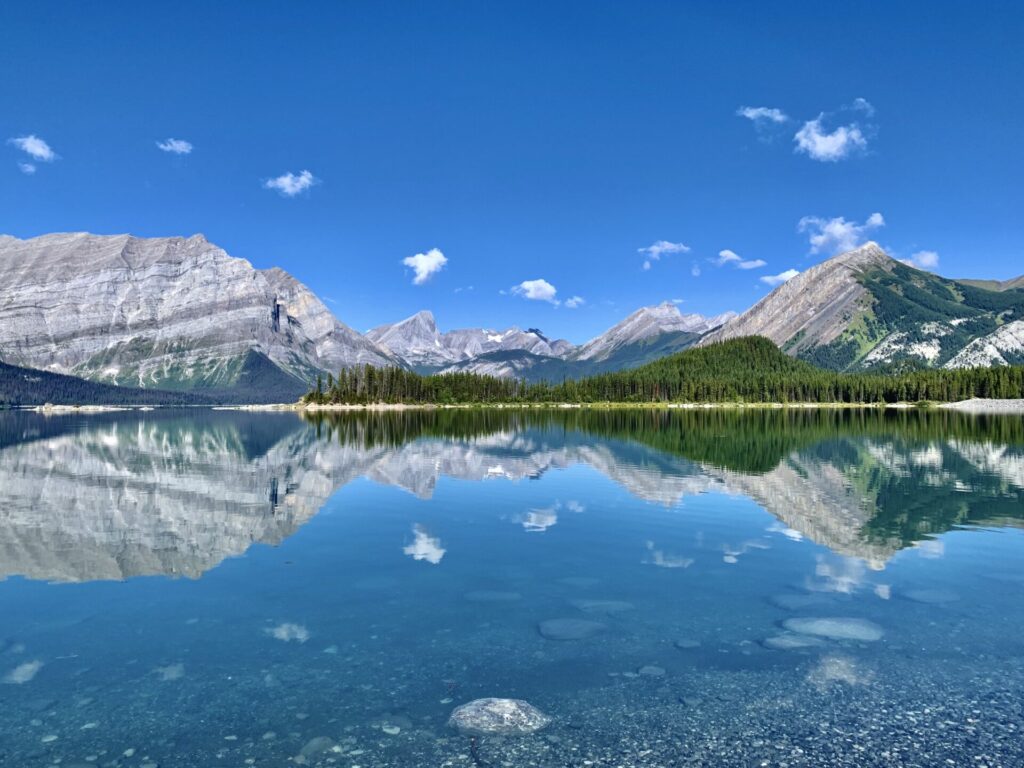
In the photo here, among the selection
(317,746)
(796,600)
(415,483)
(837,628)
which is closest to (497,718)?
(317,746)

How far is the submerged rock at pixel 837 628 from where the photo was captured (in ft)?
70.6

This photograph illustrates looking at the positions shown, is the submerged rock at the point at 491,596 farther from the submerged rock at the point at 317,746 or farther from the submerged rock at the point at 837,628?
the submerged rock at the point at 317,746

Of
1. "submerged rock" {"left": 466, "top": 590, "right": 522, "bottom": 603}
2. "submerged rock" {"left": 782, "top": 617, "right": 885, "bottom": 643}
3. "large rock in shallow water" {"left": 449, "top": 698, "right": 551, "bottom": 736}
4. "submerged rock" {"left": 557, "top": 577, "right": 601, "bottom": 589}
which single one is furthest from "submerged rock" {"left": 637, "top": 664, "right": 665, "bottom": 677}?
"submerged rock" {"left": 557, "top": 577, "right": 601, "bottom": 589}

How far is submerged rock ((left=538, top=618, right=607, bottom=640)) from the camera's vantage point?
2181 cm

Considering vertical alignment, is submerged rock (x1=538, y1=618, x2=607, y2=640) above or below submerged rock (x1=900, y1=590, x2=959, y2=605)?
below

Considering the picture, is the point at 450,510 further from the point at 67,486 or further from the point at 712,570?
the point at 67,486

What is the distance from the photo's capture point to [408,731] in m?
15.6

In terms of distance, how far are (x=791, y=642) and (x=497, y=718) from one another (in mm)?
10441

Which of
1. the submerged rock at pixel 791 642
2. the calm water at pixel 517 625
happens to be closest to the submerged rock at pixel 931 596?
the calm water at pixel 517 625

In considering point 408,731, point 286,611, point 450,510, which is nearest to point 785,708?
point 408,731

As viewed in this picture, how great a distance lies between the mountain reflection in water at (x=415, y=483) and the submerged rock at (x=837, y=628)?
8.97 metres

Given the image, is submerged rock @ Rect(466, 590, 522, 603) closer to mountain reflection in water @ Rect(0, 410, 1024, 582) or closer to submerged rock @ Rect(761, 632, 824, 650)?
submerged rock @ Rect(761, 632, 824, 650)

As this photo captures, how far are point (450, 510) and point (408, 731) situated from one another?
31.1 m

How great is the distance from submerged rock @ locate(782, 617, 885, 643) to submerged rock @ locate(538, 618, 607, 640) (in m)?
6.43
